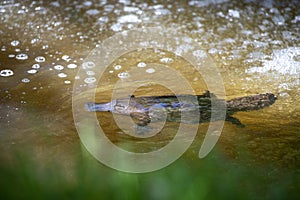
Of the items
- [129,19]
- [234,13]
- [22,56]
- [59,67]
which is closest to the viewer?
[59,67]

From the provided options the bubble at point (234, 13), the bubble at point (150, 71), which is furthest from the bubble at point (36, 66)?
the bubble at point (234, 13)

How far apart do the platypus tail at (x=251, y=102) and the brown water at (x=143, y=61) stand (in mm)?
36

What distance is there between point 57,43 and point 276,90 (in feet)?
3.82

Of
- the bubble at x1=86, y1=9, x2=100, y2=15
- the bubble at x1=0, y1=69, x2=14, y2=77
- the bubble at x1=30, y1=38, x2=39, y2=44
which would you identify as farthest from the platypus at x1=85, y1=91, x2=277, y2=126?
the bubble at x1=86, y1=9, x2=100, y2=15

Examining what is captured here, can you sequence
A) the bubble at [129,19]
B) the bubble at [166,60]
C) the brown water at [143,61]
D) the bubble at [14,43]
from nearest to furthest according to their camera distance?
the brown water at [143,61] < the bubble at [166,60] < the bubble at [14,43] < the bubble at [129,19]

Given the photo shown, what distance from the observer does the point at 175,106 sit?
76.9 inches

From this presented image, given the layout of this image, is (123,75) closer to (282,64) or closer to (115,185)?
(282,64)

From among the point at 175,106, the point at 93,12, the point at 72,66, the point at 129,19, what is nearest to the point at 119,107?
the point at 175,106

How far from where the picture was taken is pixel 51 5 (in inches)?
120

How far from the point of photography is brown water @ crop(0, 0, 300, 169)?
170 cm

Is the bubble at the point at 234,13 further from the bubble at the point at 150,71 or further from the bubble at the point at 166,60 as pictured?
the bubble at the point at 150,71

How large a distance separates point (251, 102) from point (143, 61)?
2.03 ft

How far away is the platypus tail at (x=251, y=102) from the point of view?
6.47ft

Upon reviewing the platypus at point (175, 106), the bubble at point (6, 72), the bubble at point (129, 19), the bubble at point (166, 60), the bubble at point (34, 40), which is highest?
the platypus at point (175, 106)
